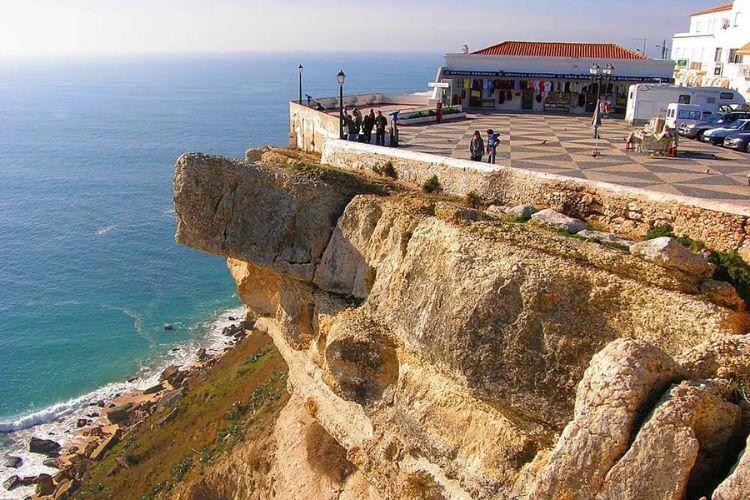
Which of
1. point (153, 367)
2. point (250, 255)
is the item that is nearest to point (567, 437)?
point (250, 255)

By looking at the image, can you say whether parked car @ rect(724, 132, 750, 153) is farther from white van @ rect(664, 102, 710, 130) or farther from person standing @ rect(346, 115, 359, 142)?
person standing @ rect(346, 115, 359, 142)

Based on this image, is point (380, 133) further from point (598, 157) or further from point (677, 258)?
point (677, 258)

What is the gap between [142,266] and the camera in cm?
4825

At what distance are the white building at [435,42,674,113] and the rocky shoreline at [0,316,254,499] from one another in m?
21.0

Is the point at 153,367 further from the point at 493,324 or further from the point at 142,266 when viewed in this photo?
the point at 493,324

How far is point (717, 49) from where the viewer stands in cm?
5134

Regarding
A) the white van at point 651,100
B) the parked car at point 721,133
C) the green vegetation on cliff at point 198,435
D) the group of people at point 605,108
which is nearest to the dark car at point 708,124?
the parked car at point 721,133

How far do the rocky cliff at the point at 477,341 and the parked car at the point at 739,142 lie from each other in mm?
13490

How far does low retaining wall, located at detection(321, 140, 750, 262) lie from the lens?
508 inches

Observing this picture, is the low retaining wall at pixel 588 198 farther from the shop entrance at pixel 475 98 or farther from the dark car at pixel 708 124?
the shop entrance at pixel 475 98

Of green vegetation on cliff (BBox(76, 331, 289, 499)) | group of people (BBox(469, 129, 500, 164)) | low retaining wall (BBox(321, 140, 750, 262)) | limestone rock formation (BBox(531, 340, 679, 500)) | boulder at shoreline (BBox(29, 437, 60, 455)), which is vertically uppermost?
group of people (BBox(469, 129, 500, 164))

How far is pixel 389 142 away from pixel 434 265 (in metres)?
11.2

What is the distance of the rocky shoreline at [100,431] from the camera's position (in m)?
27.0

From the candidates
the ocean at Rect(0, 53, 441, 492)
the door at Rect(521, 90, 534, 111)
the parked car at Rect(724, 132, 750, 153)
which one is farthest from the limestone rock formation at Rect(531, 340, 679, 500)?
the door at Rect(521, 90, 534, 111)
